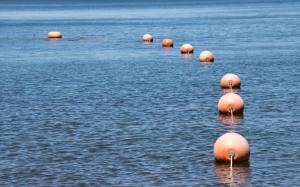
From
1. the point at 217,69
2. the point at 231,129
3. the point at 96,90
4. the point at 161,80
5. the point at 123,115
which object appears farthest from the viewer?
the point at 217,69

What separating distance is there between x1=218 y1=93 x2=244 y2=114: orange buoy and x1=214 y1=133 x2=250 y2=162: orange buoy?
1151 cm

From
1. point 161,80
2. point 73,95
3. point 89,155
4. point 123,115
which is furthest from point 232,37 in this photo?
point 89,155

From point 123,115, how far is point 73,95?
31.0ft

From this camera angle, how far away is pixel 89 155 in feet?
117

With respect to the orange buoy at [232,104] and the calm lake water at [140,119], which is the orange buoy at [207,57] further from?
the orange buoy at [232,104]

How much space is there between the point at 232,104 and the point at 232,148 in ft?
40.5

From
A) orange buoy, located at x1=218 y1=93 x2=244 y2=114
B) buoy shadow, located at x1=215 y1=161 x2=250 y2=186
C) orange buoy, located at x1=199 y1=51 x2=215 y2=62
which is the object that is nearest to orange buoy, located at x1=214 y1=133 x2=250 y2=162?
buoy shadow, located at x1=215 y1=161 x2=250 y2=186

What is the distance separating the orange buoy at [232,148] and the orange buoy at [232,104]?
11.5 metres

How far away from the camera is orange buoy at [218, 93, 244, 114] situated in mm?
44219

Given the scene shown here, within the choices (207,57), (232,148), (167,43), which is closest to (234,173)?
(232,148)

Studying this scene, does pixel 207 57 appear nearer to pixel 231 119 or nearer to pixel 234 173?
pixel 231 119

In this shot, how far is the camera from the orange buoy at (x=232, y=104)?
4422cm

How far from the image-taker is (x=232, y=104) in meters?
44.3

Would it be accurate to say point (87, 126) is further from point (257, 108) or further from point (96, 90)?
point (96, 90)
